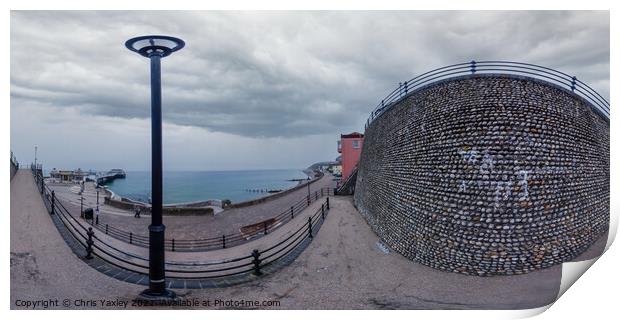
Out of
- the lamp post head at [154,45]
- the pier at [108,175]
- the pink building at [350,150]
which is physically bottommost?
the pier at [108,175]

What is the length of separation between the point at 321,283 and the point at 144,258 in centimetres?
291

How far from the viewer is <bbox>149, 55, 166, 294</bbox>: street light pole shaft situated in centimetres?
352

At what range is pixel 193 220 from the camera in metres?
7.88

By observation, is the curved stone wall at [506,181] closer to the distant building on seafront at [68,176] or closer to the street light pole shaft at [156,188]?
the street light pole shaft at [156,188]

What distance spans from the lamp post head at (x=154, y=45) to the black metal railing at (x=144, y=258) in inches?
112

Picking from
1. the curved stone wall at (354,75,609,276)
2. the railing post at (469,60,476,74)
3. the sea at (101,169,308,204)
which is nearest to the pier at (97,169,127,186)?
the sea at (101,169,308,204)

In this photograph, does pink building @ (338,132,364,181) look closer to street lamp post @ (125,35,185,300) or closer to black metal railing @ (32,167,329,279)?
black metal railing @ (32,167,329,279)

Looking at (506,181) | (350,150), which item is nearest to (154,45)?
(506,181)

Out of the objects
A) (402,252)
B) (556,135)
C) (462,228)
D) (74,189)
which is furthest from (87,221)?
(556,135)

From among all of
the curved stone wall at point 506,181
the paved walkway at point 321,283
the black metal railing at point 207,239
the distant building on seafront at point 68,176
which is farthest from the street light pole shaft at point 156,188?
the distant building on seafront at point 68,176

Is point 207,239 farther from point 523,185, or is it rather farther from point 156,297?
point 523,185

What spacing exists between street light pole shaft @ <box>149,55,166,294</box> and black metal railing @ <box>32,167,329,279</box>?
0.27 meters

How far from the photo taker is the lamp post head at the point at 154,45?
10.8ft

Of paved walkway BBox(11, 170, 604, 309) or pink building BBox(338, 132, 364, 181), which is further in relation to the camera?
pink building BBox(338, 132, 364, 181)
